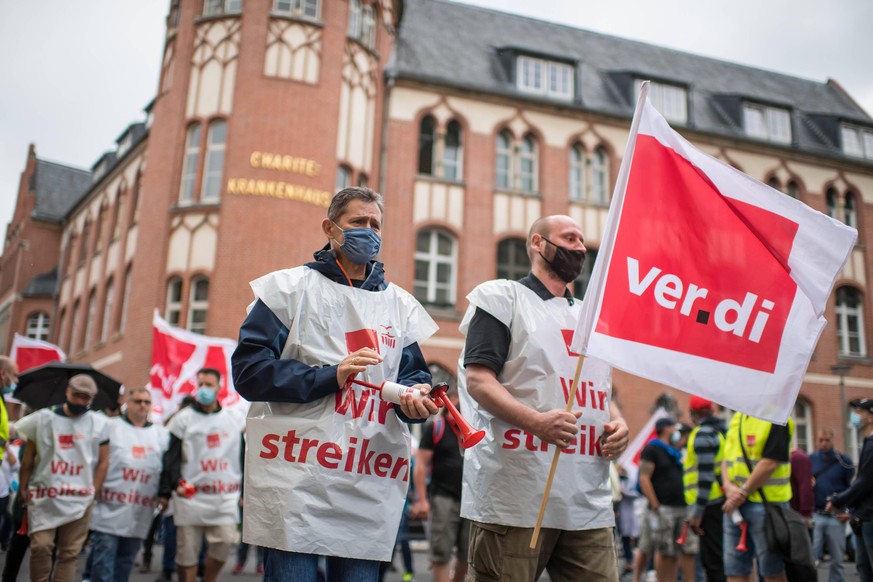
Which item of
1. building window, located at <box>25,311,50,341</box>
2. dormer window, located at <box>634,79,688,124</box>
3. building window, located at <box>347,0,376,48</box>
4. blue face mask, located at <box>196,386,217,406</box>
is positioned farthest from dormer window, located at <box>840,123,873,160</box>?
building window, located at <box>25,311,50,341</box>

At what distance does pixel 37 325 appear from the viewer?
35.4 m

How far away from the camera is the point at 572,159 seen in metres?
24.2

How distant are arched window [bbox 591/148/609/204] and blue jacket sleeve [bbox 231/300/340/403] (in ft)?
71.8

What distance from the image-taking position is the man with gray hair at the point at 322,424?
2971mm

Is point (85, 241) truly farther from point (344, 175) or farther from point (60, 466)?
point (60, 466)

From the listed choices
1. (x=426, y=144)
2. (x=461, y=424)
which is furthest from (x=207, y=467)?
(x=426, y=144)

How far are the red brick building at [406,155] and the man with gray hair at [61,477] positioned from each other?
462 inches

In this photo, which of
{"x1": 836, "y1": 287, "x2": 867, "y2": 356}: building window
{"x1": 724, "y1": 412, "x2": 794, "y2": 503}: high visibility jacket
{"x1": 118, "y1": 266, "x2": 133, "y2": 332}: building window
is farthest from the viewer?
{"x1": 836, "y1": 287, "x2": 867, "y2": 356}: building window

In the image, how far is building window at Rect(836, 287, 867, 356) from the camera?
1019 inches

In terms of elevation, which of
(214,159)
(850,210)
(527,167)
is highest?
(850,210)

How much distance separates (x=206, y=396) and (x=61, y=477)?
149 cm

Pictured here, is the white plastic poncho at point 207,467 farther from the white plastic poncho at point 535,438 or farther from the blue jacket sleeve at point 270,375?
the blue jacket sleeve at point 270,375

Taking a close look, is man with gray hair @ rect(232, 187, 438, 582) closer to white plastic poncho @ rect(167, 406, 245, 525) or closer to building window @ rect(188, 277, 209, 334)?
white plastic poncho @ rect(167, 406, 245, 525)

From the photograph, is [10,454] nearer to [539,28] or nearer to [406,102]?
[406,102]
